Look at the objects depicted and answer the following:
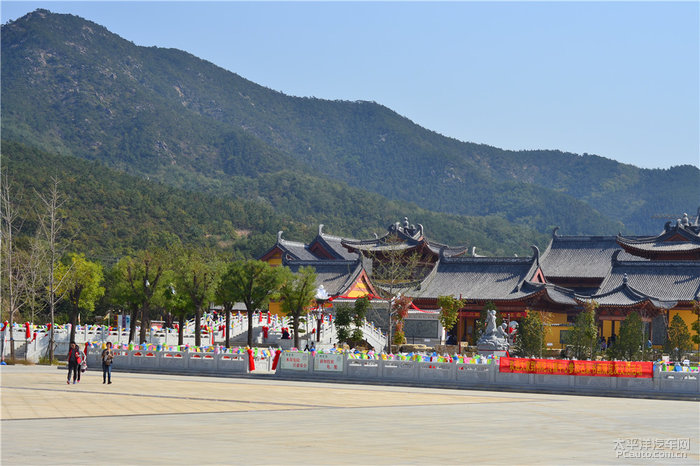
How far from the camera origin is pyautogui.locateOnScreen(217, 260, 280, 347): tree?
2272 inches

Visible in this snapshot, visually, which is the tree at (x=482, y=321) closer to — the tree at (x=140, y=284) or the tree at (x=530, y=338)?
the tree at (x=530, y=338)

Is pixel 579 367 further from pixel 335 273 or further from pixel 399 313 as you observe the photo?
pixel 335 273

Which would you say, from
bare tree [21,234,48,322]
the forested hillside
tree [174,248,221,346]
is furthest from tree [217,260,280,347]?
the forested hillside

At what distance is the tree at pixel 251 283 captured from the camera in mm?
57719

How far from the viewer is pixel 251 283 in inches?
2267

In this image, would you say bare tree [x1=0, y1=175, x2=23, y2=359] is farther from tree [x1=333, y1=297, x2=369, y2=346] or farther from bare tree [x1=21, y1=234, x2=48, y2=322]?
tree [x1=333, y1=297, x2=369, y2=346]

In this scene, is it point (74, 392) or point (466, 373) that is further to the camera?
point (466, 373)

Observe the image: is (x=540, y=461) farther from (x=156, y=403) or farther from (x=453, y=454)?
(x=156, y=403)

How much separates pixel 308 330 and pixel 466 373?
2569 cm

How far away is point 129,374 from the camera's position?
134 feet

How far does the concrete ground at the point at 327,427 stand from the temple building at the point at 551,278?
3522 centimetres

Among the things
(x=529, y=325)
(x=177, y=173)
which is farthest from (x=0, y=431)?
(x=177, y=173)

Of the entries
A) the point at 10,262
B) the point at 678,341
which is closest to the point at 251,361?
the point at 10,262

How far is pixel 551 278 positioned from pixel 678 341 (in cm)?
2343
